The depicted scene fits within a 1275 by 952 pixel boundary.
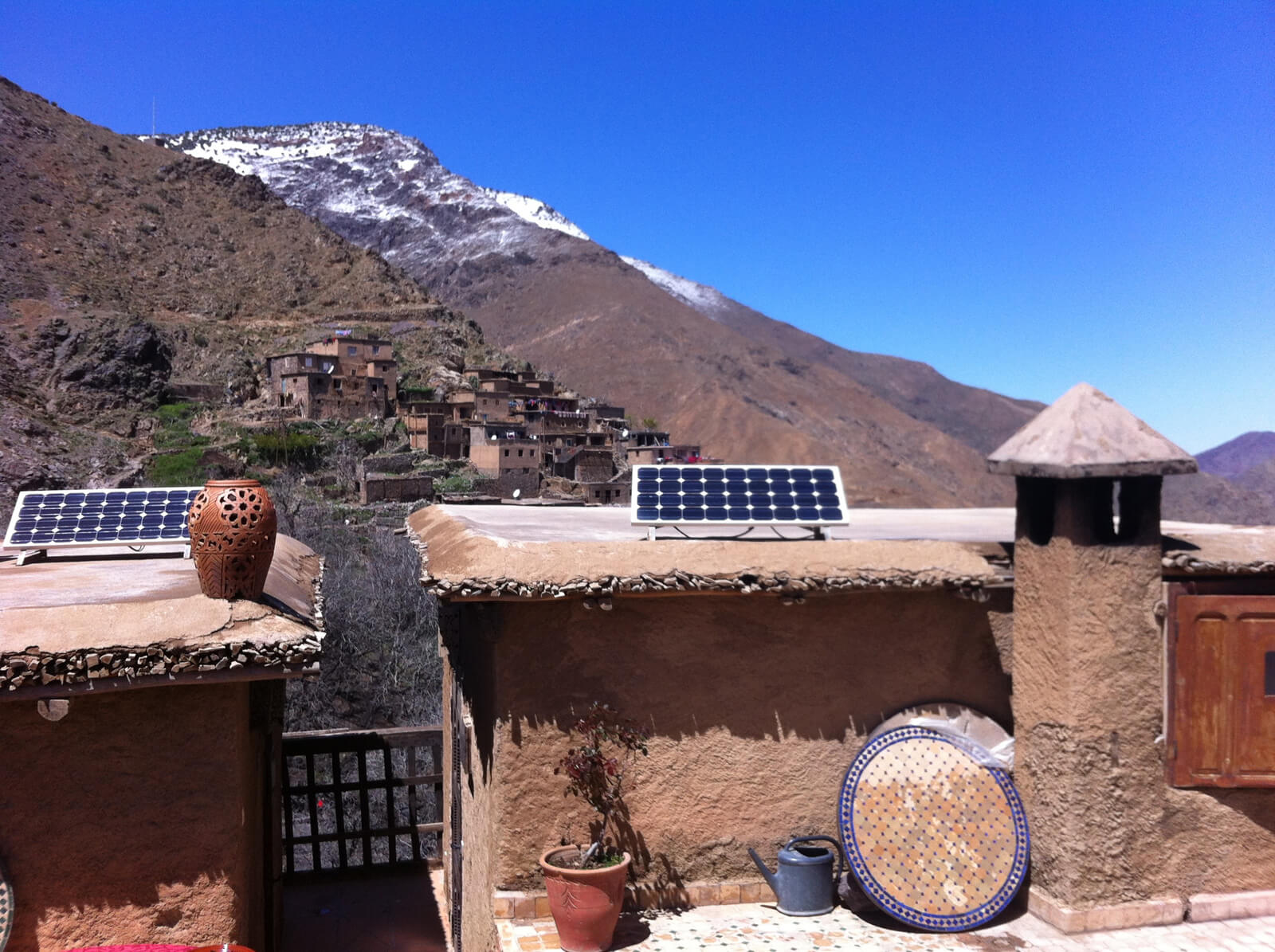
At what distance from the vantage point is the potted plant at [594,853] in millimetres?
5188

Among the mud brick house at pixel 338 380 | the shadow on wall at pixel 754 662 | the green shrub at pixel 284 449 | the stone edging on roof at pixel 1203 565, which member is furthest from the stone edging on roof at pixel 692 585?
the mud brick house at pixel 338 380

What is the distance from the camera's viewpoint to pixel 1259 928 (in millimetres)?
5582

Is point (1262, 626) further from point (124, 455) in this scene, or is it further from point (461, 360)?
point (461, 360)

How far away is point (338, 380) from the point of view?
5575 centimetres

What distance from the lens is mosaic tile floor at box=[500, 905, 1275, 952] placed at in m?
5.29

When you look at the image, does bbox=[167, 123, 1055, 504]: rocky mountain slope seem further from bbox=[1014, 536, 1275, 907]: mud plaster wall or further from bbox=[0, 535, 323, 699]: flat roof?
bbox=[0, 535, 323, 699]: flat roof

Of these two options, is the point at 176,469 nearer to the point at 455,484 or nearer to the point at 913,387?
the point at 455,484

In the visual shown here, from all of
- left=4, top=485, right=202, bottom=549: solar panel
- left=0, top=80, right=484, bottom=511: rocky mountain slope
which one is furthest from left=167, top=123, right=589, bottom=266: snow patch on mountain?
left=4, top=485, right=202, bottom=549: solar panel

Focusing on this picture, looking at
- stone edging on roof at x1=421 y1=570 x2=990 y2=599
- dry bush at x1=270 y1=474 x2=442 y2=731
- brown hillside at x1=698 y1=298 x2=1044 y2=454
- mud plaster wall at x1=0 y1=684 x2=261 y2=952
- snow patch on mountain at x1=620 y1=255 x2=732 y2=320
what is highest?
snow patch on mountain at x1=620 y1=255 x2=732 y2=320

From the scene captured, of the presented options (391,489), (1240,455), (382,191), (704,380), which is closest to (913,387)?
(1240,455)

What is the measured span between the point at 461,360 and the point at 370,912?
62577 mm

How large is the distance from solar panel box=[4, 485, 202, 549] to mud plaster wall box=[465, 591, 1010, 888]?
11.8 feet

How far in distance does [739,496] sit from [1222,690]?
300 cm

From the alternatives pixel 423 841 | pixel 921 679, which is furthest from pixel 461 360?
pixel 921 679
